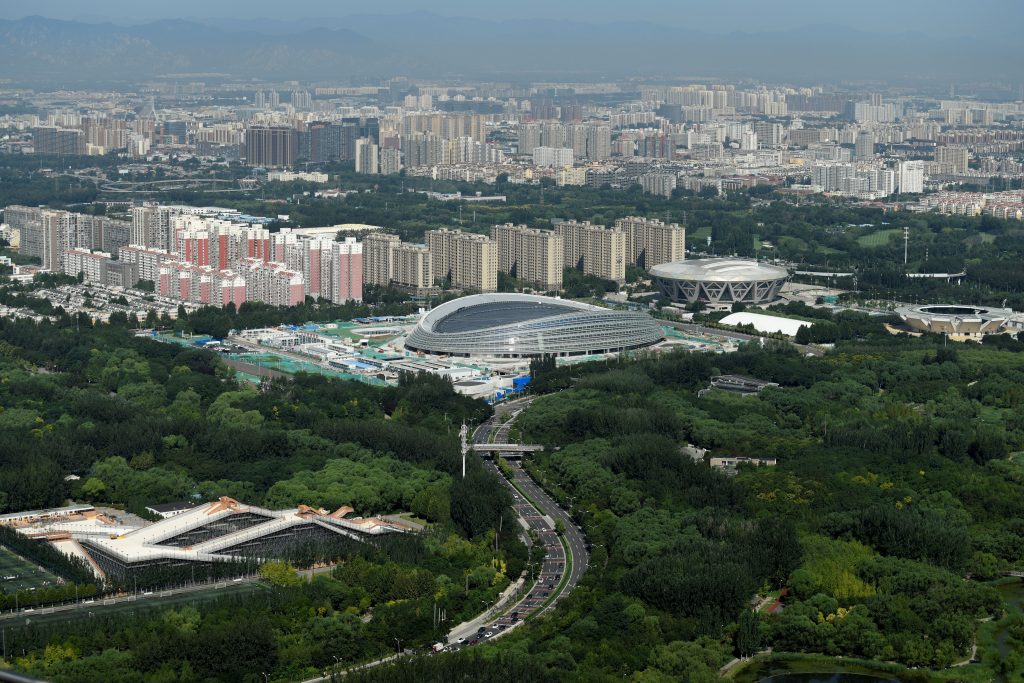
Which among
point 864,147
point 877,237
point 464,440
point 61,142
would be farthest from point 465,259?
point 864,147

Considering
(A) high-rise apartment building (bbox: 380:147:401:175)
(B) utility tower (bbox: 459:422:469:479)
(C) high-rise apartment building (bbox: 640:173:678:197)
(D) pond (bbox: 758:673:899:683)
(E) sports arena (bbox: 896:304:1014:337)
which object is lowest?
(D) pond (bbox: 758:673:899:683)

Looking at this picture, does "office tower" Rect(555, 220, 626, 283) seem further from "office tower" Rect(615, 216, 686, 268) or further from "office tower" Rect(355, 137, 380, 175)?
"office tower" Rect(355, 137, 380, 175)

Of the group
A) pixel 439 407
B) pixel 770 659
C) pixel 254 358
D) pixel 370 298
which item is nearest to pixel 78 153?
pixel 370 298

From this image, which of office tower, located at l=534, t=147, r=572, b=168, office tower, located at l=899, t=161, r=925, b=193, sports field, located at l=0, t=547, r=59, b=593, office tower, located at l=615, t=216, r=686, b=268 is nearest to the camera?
sports field, located at l=0, t=547, r=59, b=593

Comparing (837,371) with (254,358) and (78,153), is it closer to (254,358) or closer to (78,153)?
(254,358)

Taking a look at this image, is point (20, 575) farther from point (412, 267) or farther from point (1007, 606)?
point (412, 267)

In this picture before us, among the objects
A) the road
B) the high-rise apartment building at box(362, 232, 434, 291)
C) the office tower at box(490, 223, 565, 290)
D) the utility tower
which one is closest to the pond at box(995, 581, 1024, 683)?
the road
